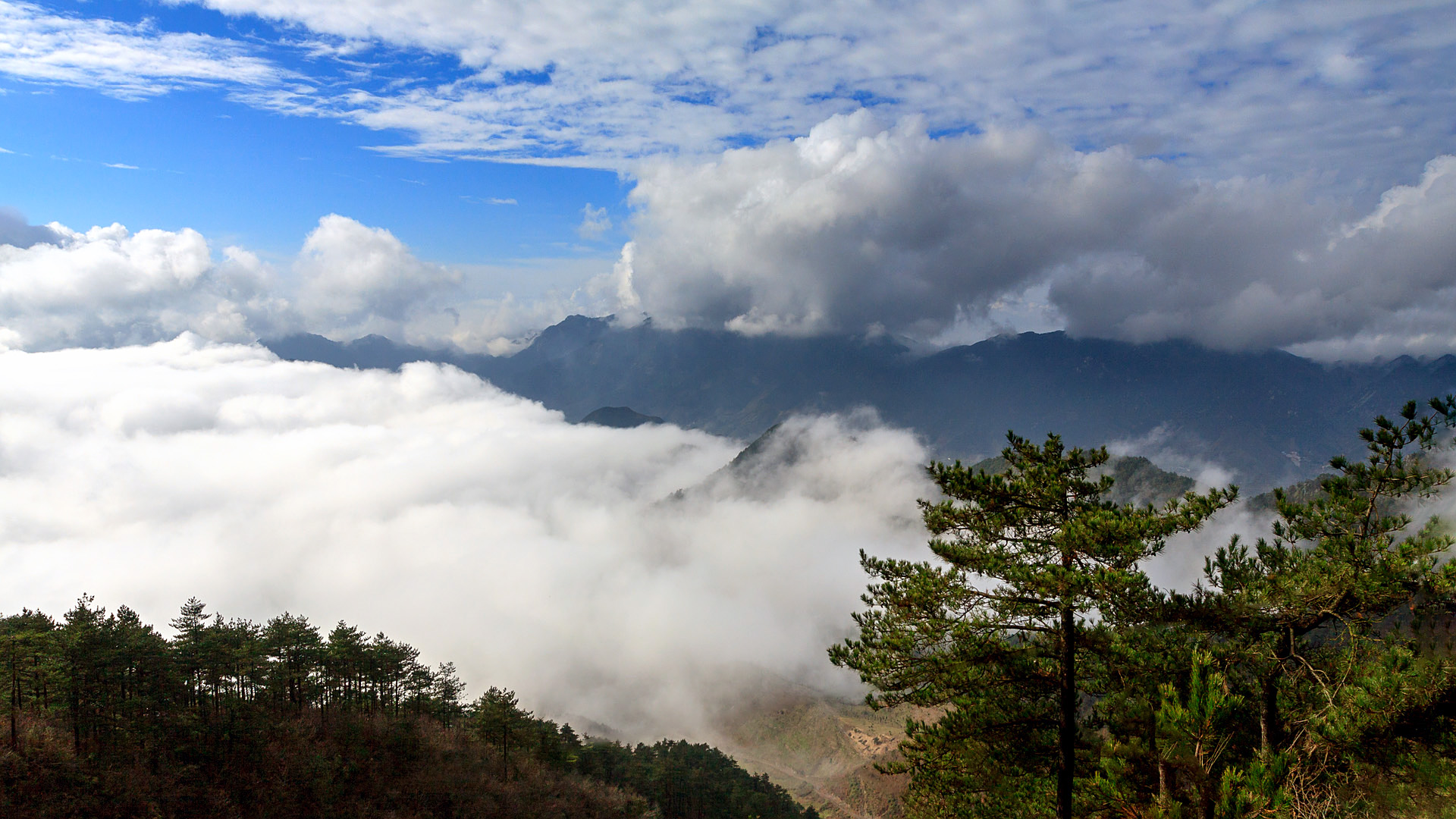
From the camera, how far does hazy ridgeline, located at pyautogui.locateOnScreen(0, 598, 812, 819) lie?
39.7 m

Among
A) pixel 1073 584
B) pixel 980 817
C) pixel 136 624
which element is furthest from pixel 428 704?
pixel 1073 584

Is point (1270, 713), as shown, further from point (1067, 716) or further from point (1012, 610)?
point (1012, 610)

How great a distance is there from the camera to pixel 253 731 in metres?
51.6

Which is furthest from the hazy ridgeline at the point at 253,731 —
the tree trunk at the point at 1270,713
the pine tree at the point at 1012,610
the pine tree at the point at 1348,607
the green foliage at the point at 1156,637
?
the pine tree at the point at 1348,607

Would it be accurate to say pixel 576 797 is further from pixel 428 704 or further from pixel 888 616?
pixel 888 616

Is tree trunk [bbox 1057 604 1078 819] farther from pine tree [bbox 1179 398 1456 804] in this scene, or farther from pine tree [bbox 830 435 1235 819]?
pine tree [bbox 1179 398 1456 804]

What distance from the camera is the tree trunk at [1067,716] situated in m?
17.5

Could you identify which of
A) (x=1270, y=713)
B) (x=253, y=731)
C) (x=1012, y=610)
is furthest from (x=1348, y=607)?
(x=253, y=731)

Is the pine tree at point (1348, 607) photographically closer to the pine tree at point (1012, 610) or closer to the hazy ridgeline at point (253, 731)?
the pine tree at point (1012, 610)

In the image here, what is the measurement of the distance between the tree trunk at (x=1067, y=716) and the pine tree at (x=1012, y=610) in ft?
0.13

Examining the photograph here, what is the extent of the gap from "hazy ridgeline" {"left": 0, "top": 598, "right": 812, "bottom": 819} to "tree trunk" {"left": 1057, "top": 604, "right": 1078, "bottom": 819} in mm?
51337

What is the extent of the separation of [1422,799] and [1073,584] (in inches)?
379

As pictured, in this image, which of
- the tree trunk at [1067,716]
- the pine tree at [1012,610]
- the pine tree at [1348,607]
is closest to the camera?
the pine tree at [1348,607]

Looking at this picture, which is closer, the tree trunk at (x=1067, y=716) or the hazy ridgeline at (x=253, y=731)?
the tree trunk at (x=1067, y=716)
